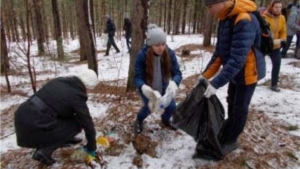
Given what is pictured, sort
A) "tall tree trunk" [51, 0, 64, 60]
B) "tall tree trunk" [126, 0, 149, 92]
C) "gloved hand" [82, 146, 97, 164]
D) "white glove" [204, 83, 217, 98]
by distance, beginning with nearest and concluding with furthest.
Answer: "white glove" [204, 83, 217, 98] → "gloved hand" [82, 146, 97, 164] → "tall tree trunk" [126, 0, 149, 92] → "tall tree trunk" [51, 0, 64, 60]

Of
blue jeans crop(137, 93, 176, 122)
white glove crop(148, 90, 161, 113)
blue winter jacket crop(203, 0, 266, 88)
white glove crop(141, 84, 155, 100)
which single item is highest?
blue winter jacket crop(203, 0, 266, 88)

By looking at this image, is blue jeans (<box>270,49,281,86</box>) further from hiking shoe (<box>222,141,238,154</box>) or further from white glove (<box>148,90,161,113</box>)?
white glove (<box>148,90,161,113</box>)

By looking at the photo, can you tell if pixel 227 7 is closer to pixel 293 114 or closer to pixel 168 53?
pixel 168 53

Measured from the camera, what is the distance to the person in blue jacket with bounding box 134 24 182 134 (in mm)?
3230

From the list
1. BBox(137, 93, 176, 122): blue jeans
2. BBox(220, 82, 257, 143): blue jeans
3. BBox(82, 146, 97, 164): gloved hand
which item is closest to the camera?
BBox(220, 82, 257, 143): blue jeans

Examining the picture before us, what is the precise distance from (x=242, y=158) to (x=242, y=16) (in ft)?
5.85

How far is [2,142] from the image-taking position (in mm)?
4285

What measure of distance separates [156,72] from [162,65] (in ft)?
0.39

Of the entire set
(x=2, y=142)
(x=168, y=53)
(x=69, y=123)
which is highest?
(x=168, y=53)

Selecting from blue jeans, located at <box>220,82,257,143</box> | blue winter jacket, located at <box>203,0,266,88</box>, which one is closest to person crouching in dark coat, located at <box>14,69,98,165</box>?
blue winter jacket, located at <box>203,0,266,88</box>

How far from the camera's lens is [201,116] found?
3070mm

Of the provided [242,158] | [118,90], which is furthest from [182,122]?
[118,90]

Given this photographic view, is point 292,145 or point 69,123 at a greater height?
point 69,123

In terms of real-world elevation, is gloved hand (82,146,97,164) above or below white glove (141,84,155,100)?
below
